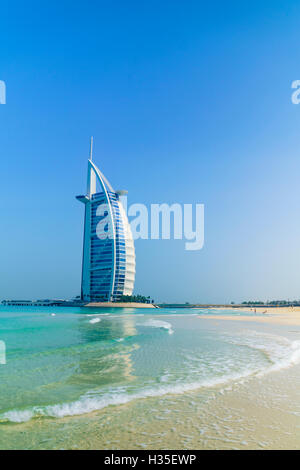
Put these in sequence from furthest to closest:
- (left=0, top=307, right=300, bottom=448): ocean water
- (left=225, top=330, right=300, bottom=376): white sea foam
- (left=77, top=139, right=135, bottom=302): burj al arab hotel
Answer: (left=77, top=139, right=135, bottom=302): burj al arab hotel
(left=225, top=330, right=300, bottom=376): white sea foam
(left=0, top=307, right=300, bottom=448): ocean water

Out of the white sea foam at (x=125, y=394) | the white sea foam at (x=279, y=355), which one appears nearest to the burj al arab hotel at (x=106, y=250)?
the white sea foam at (x=279, y=355)

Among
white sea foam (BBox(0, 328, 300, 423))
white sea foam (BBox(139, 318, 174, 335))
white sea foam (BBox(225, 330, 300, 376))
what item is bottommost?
white sea foam (BBox(139, 318, 174, 335))

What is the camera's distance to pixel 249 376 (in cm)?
1055

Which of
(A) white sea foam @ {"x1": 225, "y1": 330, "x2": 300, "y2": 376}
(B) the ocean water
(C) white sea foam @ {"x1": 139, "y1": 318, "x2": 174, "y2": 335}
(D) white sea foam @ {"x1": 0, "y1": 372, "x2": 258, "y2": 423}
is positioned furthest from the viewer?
(C) white sea foam @ {"x1": 139, "y1": 318, "x2": 174, "y2": 335}

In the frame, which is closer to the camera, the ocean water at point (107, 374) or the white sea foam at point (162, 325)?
the ocean water at point (107, 374)

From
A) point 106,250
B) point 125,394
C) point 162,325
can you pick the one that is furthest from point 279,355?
point 106,250

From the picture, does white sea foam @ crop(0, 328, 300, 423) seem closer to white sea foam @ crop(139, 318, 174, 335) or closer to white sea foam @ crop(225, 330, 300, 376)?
white sea foam @ crop(225, 330, 300, 376)

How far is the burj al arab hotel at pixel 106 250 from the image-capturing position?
141500 millimetres

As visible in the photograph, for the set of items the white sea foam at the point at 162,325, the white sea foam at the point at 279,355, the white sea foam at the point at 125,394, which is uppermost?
the white sea foam at the point at 125,394

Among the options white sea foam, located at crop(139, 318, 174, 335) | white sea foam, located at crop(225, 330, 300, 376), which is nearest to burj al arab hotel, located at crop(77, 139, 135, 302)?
white sea foam, located at crop(139, 318, 174, 335)

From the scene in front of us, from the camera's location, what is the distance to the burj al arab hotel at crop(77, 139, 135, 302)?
142 meters

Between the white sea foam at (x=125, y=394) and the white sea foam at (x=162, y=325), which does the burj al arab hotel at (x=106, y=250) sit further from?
the white sea foam at (x=125, y=394)
